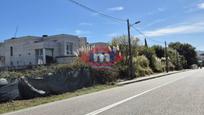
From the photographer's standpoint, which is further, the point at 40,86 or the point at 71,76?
the point at 71,76

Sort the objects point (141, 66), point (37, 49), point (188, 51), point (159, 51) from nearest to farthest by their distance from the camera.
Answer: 1. point (141, 66)
2. point (37, 49)
3. point (159, 51)
4. point (188, 51)

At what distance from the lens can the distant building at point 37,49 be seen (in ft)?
216

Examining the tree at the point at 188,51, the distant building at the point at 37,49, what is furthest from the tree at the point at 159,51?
the tree at the point at 188,51

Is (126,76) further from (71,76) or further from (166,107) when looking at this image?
(166,107)

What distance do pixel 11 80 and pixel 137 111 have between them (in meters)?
9.69

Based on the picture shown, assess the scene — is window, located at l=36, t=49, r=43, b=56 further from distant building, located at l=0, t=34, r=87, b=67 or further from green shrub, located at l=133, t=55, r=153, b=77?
green shrub, located at l=133, t=55, r=153, b=77

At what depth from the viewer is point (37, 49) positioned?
218 feet

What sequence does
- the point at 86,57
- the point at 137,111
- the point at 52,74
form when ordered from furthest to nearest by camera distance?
the point at 86,57, the point at 52,74, the point at 137,111

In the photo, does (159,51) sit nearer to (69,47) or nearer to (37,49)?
(69,47)

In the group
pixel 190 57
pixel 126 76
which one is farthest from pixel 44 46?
pixel 190 57

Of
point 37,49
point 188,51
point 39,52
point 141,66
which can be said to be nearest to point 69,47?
point 39,52

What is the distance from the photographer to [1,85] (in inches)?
717

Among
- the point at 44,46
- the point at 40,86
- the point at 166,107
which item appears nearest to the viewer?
the point at 166,107

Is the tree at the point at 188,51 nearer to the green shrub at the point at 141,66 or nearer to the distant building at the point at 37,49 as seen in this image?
the distant building at the point at 37,49
